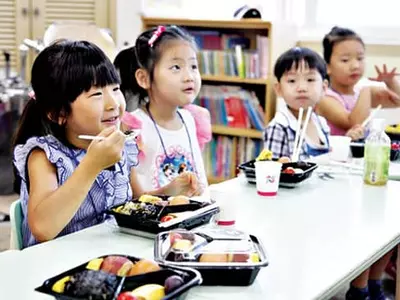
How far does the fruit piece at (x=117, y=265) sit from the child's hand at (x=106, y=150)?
1.18ft

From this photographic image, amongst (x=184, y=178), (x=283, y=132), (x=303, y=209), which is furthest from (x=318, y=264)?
(x=283, y=132)

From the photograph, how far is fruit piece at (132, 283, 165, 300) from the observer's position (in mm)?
1028

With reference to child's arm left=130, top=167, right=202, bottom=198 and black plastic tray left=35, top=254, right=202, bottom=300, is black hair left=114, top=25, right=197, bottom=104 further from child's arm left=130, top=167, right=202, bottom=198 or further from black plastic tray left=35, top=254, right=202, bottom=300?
black plastic tray left=35, top=254, right=202, bottom=300

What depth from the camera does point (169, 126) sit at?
2.35m

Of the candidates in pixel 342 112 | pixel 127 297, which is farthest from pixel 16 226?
pixel 342 112

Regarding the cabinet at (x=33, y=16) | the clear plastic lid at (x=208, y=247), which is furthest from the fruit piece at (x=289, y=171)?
the cabinet at (x=33, y=16)

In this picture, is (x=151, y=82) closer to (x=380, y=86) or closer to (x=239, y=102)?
(x=380, y=86)

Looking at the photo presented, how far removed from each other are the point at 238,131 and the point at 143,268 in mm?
3246

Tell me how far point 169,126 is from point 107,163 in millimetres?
861

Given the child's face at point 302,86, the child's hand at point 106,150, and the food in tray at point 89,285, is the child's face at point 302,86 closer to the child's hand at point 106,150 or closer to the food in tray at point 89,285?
the child's hand at point 106,150

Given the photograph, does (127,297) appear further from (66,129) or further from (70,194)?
(66,129)

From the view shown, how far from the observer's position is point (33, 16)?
4.54 metres

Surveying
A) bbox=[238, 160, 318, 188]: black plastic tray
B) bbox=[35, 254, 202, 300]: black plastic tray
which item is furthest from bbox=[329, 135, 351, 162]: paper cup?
bbox=[35, 254, 202, 300]: black plastic tray

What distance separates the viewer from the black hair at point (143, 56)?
229 cm
